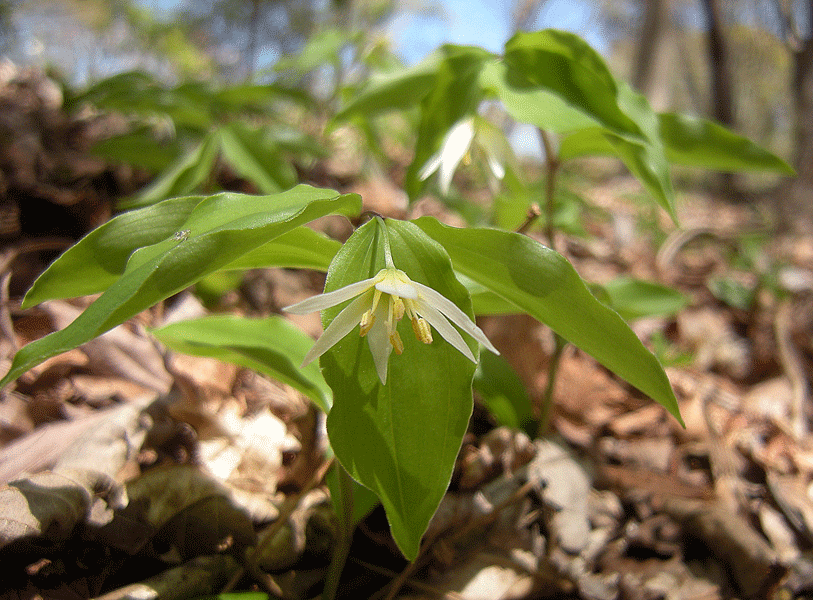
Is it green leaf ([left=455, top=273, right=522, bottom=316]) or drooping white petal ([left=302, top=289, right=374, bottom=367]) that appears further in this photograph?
green leaf ([left=455, top=273, right=522, bottom=316])

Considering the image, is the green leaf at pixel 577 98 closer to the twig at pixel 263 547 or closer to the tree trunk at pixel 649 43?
the twig at pixel 263 547

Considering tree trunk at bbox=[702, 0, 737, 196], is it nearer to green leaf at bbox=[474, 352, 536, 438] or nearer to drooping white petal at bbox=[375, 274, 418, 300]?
green leaf at bbox=[474, 352, 536, 438]

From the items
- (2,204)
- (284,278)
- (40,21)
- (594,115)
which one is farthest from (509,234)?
(40,21)

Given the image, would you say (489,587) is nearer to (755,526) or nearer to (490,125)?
(755,526)

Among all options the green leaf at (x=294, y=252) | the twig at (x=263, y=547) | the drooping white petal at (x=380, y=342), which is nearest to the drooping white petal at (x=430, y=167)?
the green leaf at (x=294, y=252)

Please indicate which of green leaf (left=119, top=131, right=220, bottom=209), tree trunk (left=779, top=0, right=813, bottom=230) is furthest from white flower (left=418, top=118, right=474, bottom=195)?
tree trunk (left=779, top=0, right=813, bottom=230)

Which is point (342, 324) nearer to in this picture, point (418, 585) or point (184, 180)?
point (418, 585)
